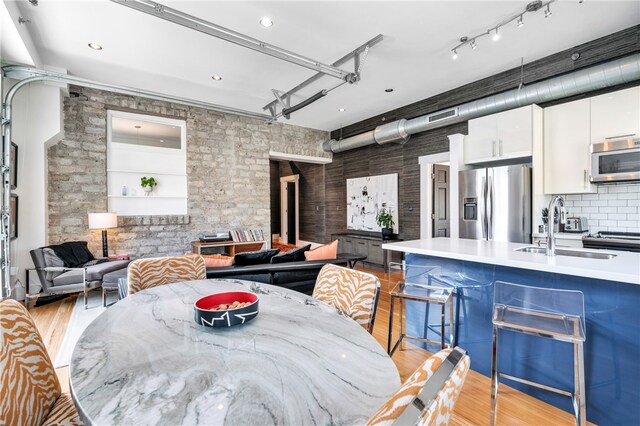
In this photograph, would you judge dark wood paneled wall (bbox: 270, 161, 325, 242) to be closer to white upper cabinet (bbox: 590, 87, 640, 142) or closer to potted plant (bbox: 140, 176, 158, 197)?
potted plant (bbox: 140, 176, 158, 197)

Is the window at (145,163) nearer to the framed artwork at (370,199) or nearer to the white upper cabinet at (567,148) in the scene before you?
the framed artwork at (370,199)

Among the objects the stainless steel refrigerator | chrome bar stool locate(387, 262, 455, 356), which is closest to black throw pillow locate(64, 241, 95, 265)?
chrome bar stool locate(387, 262, 455, 356)

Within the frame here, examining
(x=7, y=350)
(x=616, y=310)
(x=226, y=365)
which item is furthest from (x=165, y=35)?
(x=616, y=310)

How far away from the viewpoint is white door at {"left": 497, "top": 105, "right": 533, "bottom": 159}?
144 inches

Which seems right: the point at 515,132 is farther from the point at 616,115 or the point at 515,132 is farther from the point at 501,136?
the point at 616,115

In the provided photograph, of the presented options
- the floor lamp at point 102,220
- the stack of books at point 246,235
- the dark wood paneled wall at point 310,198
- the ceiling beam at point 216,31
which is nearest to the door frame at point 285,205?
the dark wood paneled wall at point 310,198

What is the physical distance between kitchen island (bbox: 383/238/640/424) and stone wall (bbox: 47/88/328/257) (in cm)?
448

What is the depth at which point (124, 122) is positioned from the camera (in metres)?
5.04

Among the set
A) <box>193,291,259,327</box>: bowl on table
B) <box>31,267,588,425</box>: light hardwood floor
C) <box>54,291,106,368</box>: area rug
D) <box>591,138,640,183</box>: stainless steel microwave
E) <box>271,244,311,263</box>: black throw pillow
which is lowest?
<box>31,267,588,425</box>: light hardwood floor

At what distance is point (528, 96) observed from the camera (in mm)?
3654

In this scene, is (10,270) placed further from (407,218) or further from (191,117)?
(407,218)

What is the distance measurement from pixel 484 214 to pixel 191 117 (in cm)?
524

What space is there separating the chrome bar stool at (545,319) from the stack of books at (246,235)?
4.76 meters

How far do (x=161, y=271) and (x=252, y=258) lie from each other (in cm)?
106
